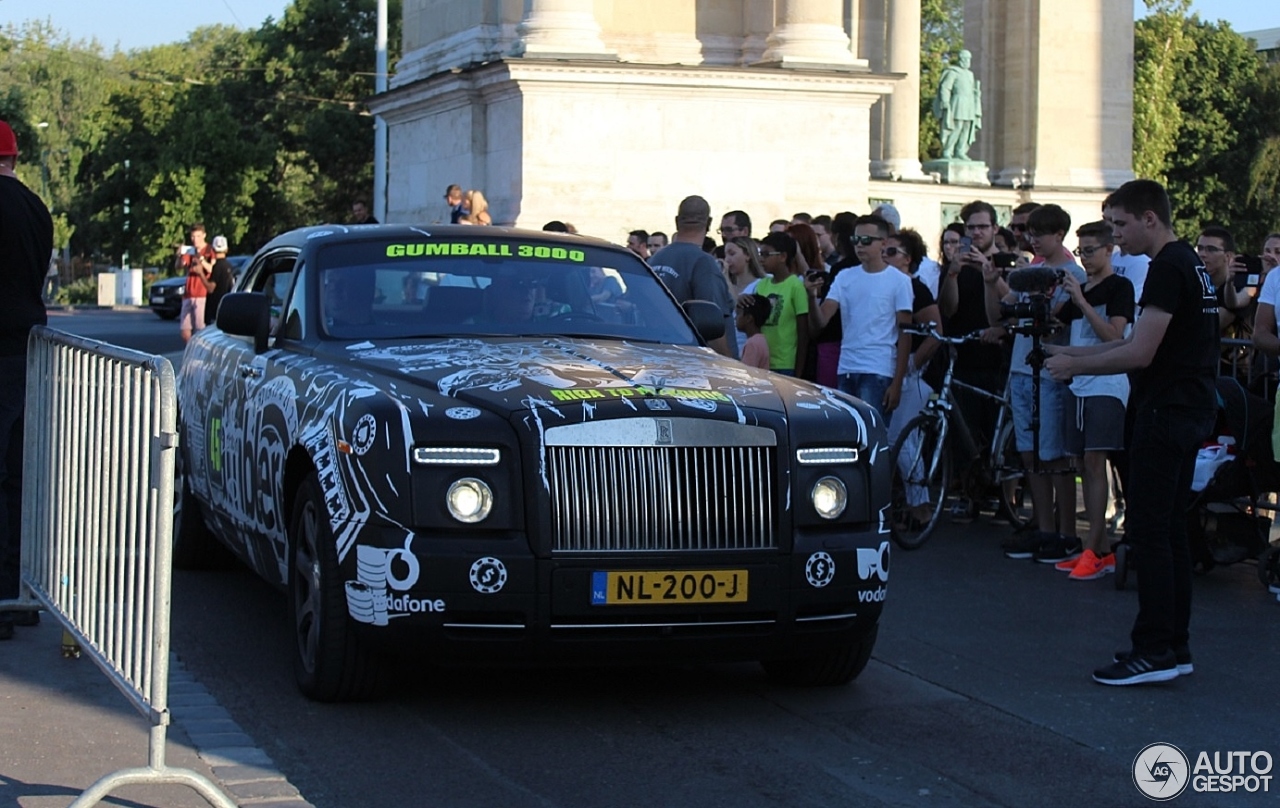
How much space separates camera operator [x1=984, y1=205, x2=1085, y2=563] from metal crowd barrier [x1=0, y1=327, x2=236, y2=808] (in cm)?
548

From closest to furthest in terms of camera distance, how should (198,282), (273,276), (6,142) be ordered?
(6,142), (273,276), (198,282)

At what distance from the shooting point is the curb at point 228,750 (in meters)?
5.68

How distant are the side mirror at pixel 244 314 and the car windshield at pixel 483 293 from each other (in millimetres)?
292

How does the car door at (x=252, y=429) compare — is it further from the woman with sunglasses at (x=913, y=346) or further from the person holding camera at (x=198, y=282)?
the person holding camera at (x=198, y=282)

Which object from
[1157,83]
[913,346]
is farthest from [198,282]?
[1157,83]

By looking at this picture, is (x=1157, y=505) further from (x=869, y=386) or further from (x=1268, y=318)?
(x=869, y=386)

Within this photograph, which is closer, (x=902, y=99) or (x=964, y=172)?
(x=964, y=172)

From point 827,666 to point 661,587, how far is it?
1097 mm

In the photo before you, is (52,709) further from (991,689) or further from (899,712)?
(991,689)

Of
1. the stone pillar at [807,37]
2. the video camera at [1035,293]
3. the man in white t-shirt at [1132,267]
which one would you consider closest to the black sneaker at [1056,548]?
the video camera at [1035,293]

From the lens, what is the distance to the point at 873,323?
40.2 feet

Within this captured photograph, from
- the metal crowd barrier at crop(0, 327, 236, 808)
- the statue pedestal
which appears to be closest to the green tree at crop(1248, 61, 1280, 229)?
the statue pedestal

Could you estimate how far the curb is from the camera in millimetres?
5684

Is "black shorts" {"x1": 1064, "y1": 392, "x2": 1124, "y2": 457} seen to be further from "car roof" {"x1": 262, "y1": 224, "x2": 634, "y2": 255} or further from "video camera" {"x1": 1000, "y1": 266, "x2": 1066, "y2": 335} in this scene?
"car roof" {"x1": 262, "y1": 224, "x2": 634, "y2": 255}
